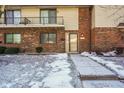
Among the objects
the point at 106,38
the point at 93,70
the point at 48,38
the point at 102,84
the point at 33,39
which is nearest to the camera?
the point at 102,84

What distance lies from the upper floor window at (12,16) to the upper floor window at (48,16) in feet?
6.32

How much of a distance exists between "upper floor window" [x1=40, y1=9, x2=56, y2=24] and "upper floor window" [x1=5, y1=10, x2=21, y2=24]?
193cm

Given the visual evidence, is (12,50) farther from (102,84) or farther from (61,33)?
(102,84)

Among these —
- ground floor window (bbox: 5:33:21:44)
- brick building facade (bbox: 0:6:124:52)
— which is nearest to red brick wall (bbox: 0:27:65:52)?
brick building facade (bbox: 0:6:124:52)

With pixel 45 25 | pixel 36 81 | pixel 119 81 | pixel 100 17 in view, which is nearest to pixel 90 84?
pixel 119 81

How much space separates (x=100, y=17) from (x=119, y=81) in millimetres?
Answer: 14433

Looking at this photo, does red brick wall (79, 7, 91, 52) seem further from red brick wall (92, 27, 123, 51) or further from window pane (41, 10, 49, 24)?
window pane (41, 10, 49, 24)

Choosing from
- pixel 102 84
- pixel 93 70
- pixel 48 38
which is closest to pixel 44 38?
pixel 48 38

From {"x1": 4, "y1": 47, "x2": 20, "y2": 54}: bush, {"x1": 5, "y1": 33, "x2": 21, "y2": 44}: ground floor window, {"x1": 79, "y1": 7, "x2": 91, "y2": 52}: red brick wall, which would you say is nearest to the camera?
{"x1": 4, "y1": 47, "x2": 20, "y2": 54}: bush

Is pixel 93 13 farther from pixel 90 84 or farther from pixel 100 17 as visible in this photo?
pixel 90 84

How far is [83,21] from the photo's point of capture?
25.5m

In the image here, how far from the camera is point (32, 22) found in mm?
25219

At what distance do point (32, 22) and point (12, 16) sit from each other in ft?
6.07

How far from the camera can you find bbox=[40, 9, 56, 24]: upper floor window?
25391 millimetres
